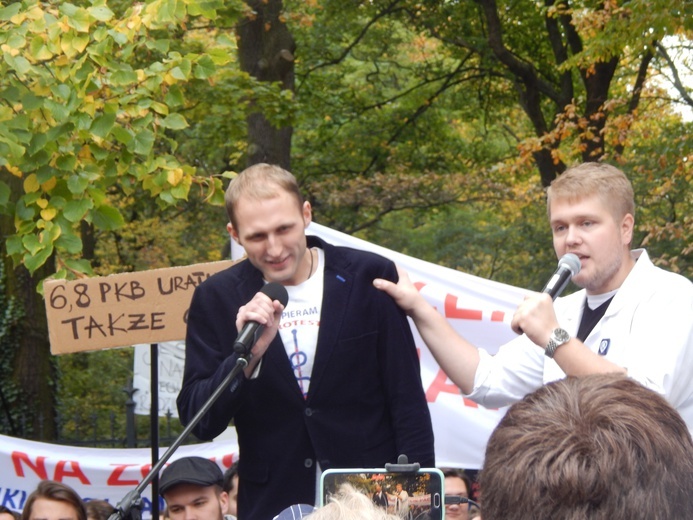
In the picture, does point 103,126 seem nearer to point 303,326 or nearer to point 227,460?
point 227,460

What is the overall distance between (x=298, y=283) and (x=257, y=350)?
49 cm

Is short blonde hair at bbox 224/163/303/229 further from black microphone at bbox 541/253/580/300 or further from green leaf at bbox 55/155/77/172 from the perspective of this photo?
green leaf at bbox 55/155/77/172

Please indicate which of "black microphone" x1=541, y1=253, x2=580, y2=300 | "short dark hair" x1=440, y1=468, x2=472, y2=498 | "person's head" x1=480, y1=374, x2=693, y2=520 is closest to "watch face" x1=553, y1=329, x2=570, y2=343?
"black microphone" x1=541, y1=253, x2=580, y2=300

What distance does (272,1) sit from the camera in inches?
489

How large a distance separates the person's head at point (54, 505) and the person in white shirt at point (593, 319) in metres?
2.32

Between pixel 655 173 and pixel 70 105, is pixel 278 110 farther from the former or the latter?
pixel 70 105

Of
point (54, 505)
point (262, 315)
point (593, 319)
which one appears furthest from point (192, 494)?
point (593, 319)

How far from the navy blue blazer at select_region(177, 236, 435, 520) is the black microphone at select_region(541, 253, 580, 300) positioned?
64cm

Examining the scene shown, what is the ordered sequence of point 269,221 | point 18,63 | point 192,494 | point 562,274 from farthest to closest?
point 18,63
point 192,494
point 269,221
point 562,274

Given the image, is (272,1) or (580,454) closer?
(580,454)

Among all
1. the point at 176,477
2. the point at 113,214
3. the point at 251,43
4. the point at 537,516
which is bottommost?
the point at 176,477

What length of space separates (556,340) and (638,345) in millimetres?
355


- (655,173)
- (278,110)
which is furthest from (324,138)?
(655,173)

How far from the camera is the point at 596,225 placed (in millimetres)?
3113
